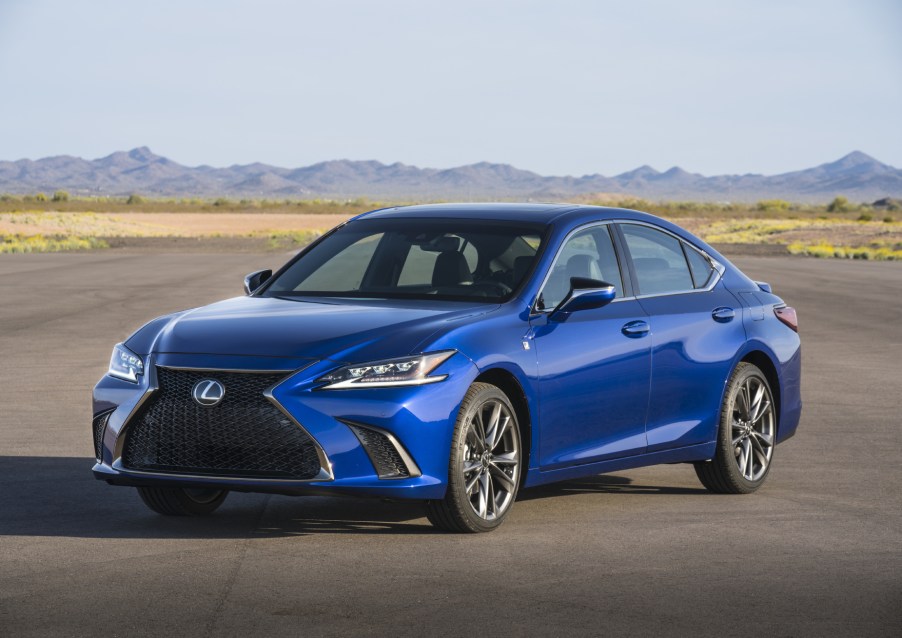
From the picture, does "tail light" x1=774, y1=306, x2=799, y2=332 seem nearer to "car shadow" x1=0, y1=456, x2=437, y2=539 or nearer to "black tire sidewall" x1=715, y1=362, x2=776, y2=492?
"black tire sidewall" x1=715, y1=362, x2=776, y2=492

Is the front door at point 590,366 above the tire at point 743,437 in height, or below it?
above

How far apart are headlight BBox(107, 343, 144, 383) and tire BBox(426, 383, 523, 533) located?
1591 mm

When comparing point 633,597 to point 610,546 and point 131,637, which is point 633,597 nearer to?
point 610,546

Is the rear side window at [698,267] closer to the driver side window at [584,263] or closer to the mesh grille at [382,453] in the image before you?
the driver side window at [584,263]

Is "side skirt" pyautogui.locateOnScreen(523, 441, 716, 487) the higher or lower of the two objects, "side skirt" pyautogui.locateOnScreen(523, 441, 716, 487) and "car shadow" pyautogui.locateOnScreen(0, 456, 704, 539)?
the higher

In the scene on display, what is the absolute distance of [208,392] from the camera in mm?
7324

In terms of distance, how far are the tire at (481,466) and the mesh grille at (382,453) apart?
0.28m

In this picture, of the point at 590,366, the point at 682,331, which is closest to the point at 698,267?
the point at 682,331

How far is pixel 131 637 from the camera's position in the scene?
576cm

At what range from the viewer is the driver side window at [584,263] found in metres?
8.51

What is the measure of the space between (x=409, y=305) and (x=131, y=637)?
9.25ft

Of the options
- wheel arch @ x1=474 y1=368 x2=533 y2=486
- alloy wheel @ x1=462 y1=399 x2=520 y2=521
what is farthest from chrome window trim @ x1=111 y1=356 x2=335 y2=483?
wheel arch @ x1=474 y1=368 x2=533 y2=486

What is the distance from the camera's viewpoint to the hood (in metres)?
7.31

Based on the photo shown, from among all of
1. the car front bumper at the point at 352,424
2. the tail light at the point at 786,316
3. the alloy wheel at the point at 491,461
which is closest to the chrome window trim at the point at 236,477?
the car front bumper at the point at 352,424
